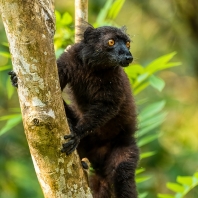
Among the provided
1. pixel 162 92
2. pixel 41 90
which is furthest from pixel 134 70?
pixel 162 92

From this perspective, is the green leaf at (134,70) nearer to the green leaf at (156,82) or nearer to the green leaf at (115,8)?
the green leaf at (156,82)

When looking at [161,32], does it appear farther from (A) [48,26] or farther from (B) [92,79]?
(A) [48,26]

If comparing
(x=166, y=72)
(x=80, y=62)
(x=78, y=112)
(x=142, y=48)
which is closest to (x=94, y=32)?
(x=80, y=62)

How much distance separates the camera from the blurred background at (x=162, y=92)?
823 centimetres

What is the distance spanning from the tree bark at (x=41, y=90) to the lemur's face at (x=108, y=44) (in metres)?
1.45

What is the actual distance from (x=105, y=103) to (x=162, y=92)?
495 cm

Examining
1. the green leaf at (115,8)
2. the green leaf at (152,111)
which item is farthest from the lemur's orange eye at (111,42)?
the green leaf at (152,111)

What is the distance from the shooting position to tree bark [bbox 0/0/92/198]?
361 centimetres

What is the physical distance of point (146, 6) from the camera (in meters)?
11.1

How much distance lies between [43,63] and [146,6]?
304 inches

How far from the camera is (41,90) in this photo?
149 inches

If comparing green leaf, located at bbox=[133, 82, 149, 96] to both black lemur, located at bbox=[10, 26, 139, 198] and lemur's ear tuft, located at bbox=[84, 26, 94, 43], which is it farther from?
lemur's ear tuft, located at bbox=[84, 26, 94, 43]

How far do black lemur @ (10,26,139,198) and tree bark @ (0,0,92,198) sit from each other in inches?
37.9

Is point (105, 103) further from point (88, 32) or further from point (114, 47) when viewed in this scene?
point (88, 32)
